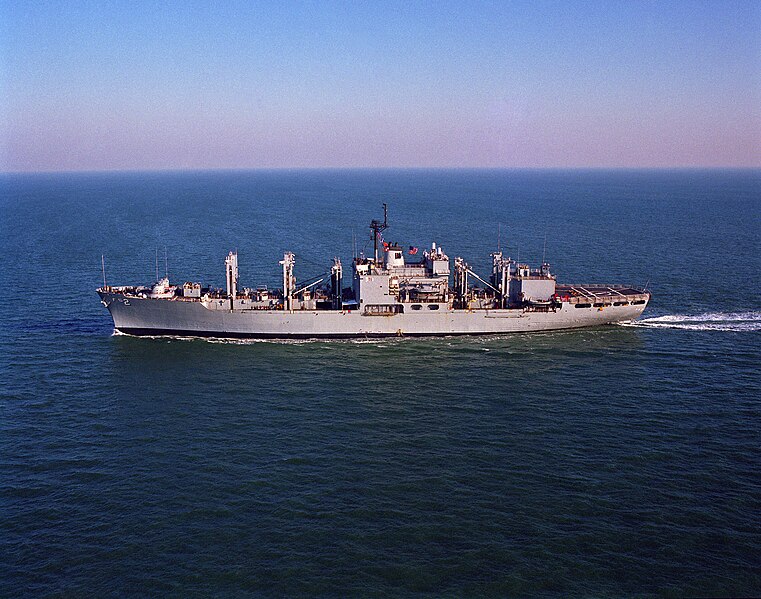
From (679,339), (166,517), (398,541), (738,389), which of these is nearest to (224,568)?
(166,517)

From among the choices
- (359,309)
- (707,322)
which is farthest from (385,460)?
(707,322)

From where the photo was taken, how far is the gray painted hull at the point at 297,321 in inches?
2336

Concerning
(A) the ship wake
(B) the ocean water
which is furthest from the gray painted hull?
(A) the ship wake

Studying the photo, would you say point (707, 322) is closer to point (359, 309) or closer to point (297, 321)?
point (359, 309)

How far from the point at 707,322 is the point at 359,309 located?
3265 centimetres

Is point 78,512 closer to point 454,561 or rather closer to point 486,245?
point 454,561

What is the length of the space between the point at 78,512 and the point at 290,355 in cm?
2550

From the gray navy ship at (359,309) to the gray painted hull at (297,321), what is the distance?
3.5 inches

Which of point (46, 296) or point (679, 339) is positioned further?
point (46, 296)

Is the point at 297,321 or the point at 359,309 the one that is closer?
the point at 297,321

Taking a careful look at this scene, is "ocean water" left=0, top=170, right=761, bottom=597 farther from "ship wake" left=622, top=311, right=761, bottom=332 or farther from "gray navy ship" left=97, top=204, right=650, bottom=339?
"gray navy ship" left=97, top=204, right=650, bottom=339

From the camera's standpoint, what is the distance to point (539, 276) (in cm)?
6525

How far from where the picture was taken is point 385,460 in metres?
37.0

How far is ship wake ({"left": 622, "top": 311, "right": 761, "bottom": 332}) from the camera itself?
6028 centimetres
